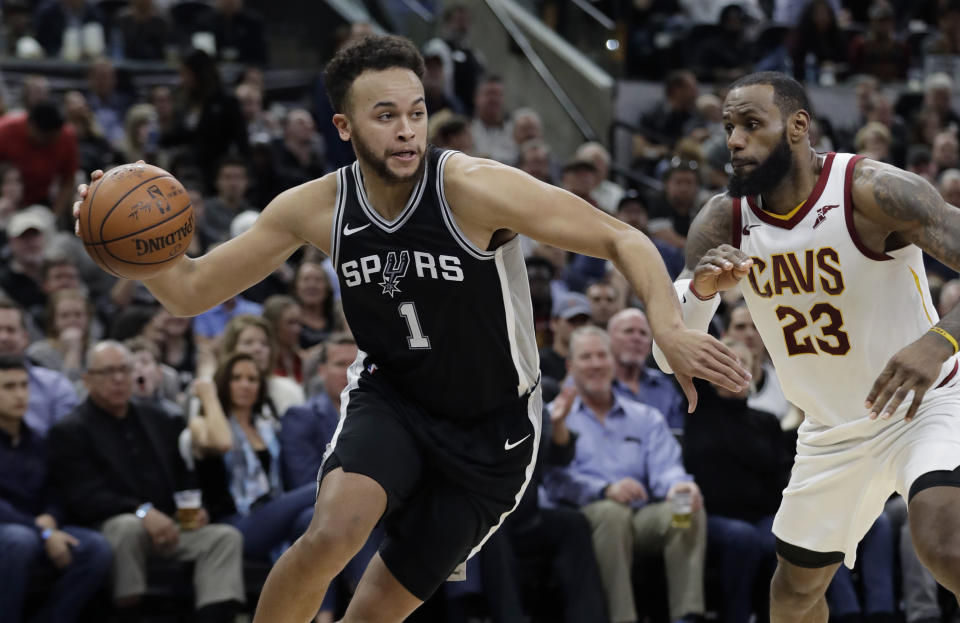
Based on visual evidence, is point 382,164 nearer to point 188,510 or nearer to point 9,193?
point 188,510

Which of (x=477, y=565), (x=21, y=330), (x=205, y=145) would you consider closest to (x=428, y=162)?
(x=477, y=565)

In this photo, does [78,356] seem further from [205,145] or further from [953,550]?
[953,550]

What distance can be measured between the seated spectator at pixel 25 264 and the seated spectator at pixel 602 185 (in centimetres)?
478

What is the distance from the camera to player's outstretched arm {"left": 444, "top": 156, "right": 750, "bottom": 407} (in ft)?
13.2

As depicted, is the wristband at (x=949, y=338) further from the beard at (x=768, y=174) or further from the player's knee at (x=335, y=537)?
the player's knee at (x=335, y=537)

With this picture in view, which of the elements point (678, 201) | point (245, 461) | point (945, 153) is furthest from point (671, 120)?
point (245, 461)

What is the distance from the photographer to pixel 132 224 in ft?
15.0

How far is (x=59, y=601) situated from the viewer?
7020 millimetres

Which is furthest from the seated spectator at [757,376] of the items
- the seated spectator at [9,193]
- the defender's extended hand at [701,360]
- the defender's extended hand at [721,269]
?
the seated spectator at [9,193]

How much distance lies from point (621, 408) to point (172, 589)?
2956 millimetres

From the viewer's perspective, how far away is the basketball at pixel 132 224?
4.59 meters

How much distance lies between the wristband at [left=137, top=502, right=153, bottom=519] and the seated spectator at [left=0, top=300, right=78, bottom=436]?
82 cm

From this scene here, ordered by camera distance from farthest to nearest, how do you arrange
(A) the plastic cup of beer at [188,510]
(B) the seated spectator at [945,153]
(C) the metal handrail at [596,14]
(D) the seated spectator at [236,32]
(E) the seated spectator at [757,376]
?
(C) the metal handrail at [596,14] → (D) the seated spectator at [236,32] → (B) the seated spectator at [945,153] → (E) the seated spectator at [757,376] → (A) the plastic cup of beer at [188,510]

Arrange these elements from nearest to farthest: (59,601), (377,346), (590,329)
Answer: (377,346) → (59,601) → (590,329)
